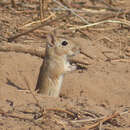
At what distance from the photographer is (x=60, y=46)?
4965 mm

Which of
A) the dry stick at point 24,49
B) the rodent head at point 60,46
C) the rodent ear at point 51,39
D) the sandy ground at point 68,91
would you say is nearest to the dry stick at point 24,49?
the dry stick at point 24,49

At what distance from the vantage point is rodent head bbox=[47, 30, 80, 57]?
16.0 ft

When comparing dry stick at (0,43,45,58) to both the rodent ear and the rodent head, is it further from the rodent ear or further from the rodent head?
the rodent ear

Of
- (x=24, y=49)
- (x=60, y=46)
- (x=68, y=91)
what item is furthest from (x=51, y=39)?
(x=24, y=49)

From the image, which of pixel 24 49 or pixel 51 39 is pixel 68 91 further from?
pixel 24 49

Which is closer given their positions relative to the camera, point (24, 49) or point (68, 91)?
point (68, 91)

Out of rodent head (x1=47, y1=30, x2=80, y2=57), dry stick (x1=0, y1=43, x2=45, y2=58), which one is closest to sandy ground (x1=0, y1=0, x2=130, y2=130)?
dry stick (x1=0, y1=43, x2=45, y2=58)

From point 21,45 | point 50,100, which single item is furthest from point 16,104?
point 21,45

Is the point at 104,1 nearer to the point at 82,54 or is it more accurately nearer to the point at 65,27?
the point at 65,27

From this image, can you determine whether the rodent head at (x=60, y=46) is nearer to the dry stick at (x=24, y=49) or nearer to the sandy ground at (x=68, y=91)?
the sandy ground at (x=68, y=91)

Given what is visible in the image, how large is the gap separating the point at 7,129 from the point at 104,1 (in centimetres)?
529

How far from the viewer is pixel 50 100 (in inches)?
167

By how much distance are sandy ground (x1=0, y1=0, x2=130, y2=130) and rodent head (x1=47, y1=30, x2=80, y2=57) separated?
18.5 inches

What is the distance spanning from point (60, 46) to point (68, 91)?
679 mm
